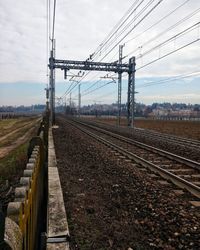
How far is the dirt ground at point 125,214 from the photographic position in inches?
205

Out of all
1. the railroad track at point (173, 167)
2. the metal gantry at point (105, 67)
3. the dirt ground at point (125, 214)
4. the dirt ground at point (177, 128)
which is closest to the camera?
the dirt ground at point (125, 214)

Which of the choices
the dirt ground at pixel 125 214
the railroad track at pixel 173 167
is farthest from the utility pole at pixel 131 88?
the dirt ground at pixel 125 214

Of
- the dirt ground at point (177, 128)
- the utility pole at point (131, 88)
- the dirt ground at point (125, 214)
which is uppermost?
the utility pole at point (131, 88)

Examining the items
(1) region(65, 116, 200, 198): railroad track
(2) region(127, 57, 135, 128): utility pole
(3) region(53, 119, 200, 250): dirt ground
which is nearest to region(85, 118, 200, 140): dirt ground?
(2) region(127, 57, 135, 128): utility pole

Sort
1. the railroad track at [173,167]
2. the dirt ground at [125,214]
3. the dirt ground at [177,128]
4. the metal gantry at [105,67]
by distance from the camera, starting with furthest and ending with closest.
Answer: the metal gantry at [105,67]
the dirt ground at [177,128]
the railroad track at [173,167]
the dirt ground at [125,214]

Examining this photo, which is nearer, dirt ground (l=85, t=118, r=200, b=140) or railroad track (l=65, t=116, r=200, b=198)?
railroad track (l=65, t=116, r=200, b=198)

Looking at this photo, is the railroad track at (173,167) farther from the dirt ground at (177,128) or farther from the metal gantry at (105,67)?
the metal gantry at (105,67)

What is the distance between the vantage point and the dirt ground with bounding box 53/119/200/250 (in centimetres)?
521

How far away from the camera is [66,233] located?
4.86m

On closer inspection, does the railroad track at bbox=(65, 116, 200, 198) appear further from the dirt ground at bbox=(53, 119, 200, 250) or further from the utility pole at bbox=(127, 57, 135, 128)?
the utility pole at bbox=(127, 57, 135, 128)

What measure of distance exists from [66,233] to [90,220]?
51.7 inches

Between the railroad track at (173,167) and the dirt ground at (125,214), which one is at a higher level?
the dirt ground at (125,214)

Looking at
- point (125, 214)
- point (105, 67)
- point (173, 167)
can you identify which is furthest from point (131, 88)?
point (125, 214)

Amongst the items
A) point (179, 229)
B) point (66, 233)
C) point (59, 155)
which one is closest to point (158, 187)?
point (179, 229)
